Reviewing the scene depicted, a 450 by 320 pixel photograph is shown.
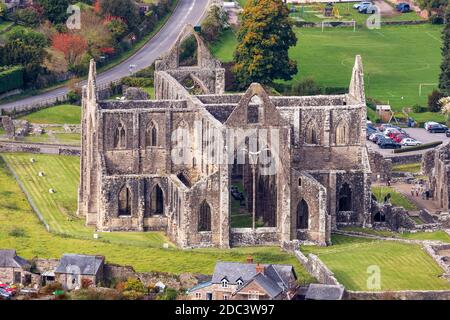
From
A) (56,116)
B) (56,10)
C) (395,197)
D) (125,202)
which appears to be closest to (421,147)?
(395,197)

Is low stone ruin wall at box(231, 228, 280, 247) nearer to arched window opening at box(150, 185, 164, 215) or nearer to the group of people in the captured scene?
arched window opening at box(150, 185, 164, 215)

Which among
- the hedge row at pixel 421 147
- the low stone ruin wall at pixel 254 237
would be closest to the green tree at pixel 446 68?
the hedge row at pixel 421 147

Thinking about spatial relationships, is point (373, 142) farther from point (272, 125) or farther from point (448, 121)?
point (272, 125)

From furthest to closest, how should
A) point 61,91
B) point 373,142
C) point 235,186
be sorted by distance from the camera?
point 61,91
point 373,142
point 235,186

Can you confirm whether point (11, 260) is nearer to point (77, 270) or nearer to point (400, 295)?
point (77, 270)

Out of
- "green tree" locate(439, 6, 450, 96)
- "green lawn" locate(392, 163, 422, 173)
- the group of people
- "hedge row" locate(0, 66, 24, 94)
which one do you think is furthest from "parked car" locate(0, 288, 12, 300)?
"green tree" locate(439, 6, 450, 96)

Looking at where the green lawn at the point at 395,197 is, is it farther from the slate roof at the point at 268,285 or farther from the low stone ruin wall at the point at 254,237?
the slate roof at the point at 268,285

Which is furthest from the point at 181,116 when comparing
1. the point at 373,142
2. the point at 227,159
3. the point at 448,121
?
the point at 448,121
